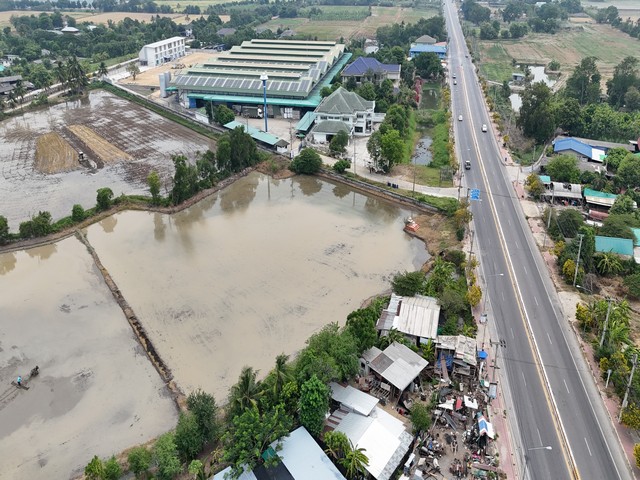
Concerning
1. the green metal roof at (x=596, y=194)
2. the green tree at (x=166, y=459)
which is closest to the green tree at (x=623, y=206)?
the green metal roof at (x=596, y=194)

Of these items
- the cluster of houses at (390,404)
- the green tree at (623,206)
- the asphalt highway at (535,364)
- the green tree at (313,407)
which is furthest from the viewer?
the green tree at (623,206)

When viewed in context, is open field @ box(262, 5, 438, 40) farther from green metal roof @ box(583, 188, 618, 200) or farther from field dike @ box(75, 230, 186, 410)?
field dike @ box(75, 230, 186, 410)

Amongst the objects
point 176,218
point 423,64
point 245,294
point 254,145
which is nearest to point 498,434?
point 245,294

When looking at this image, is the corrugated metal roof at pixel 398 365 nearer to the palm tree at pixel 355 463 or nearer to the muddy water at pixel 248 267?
the palm tree at pixel 355 463

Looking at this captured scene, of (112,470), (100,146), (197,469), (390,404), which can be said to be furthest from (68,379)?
(100,146)

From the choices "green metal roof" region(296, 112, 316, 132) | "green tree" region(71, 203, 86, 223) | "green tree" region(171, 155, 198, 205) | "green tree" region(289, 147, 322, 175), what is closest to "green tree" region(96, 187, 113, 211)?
"green tree" region(71, 203, 86, 223)

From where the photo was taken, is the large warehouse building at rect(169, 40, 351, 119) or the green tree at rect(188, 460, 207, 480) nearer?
the green tree at rect(188, 460, 207, 480)

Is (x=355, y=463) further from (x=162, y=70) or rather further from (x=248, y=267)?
(x=162, y=70)
